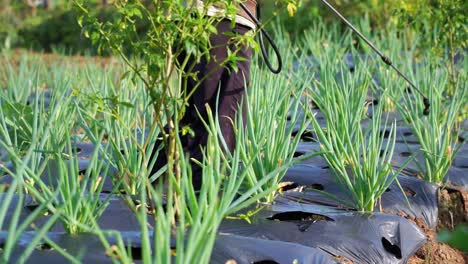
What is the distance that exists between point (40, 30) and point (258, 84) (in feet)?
30.7

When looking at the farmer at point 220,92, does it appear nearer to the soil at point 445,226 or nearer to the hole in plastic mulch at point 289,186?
the hole in plastic mulch at point 289,186

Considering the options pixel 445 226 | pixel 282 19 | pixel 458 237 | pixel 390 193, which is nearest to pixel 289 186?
pixel 390 193

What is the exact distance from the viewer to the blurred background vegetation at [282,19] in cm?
462

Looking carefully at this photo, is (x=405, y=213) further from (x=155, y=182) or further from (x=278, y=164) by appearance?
(x=155, y=182)

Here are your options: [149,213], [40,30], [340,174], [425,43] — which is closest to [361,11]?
[425,43]

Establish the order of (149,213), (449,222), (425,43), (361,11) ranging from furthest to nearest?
(361,11), (425,43), (449,222), (149,213)

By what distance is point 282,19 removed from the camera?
9242 mm

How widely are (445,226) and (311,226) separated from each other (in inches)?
31.5

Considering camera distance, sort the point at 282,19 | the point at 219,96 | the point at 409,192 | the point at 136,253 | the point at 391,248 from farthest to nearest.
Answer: the point at 282,19
the point at 409,192
the point at 219,96
the point at 391,248
the point at 136,253

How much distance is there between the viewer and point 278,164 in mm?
2688

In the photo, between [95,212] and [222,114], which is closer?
[95,212]

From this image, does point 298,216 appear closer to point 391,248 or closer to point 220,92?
point 391,248

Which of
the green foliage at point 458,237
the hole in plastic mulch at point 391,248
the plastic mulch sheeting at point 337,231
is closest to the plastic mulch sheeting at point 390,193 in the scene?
the plastic mulch sheeting at point 337,231

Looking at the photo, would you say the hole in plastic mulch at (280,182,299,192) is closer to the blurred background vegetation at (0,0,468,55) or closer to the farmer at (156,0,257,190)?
the farmer at (156,0,257,190)
